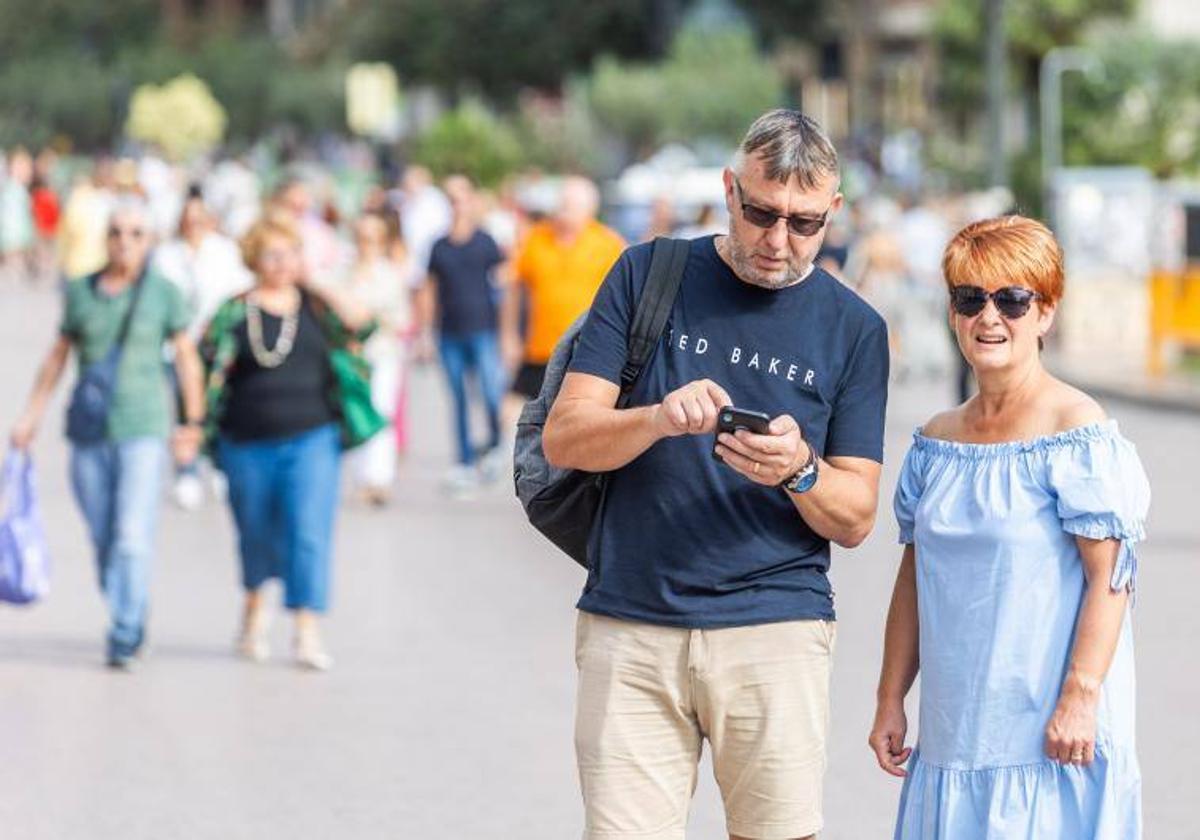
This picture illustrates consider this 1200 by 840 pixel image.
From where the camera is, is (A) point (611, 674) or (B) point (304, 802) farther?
(B) point (304, 802)

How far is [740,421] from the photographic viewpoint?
4.30m

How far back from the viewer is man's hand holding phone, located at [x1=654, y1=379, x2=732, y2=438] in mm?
4289

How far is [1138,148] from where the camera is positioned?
29641 millimetres

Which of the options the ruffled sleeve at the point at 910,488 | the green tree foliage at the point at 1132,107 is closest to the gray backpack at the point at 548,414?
the ruffled sleeve at the point at 910,488

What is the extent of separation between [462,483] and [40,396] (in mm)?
5968

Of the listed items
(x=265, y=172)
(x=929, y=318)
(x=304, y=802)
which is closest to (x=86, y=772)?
(x=304, y=802)

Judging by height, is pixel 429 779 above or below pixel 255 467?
below

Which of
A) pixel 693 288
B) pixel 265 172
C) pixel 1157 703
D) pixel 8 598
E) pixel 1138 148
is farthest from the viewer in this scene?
pixel 265 172

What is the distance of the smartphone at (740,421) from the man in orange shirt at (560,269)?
31.7ft

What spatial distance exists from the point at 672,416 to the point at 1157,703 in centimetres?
504

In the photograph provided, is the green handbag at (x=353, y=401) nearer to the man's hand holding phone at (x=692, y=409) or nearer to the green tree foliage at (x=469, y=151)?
the man's hand holding phone at (x=692, y=409)

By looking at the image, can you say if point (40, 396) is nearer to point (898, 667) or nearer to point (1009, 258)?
point (898, 667)

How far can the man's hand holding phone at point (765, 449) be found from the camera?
14.1 feet

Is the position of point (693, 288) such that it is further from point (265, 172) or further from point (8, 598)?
point (265, 172)
